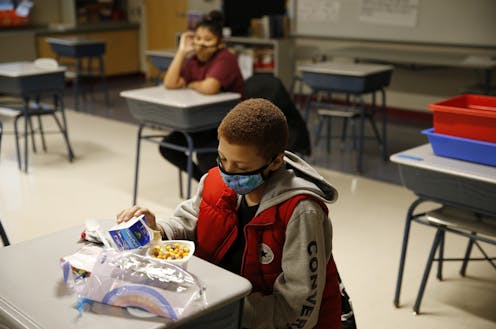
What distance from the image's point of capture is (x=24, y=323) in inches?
43.1

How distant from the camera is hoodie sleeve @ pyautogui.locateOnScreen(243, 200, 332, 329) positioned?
131 centimetres

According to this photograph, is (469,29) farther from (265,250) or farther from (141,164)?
(265,250)

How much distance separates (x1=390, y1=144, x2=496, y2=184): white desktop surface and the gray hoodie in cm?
91

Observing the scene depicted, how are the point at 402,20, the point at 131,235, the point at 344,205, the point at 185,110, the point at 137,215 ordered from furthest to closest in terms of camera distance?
the point at 402,20 < the point at 344,205 < the point at 185,110 < the point at 137,215 < the point at 131,235

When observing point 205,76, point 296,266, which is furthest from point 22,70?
point 296,266

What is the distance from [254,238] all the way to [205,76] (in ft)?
7.65

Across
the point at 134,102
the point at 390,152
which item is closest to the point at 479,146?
the point at 134,102

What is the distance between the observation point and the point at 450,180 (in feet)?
7.21

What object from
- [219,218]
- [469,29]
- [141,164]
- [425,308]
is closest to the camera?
[219,218]

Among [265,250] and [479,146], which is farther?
[479,146]

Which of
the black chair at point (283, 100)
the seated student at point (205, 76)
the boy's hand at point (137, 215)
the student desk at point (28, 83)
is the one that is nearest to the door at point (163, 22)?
the student desk at point (28, 83)

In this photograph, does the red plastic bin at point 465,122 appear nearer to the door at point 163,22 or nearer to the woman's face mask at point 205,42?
the woman's face mask at point 205,42

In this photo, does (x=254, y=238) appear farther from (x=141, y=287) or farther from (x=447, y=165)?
(x=447, y=165)

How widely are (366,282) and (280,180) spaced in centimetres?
153
